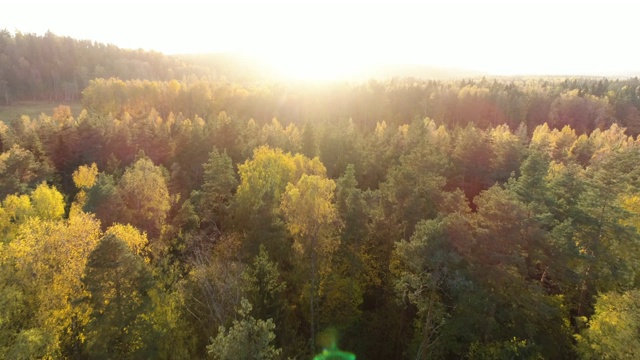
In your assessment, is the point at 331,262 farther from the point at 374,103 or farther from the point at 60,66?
the point at 60,66

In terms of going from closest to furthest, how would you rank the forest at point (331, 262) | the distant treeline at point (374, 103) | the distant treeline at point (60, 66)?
the forest at point (331, 262) → the distant treeline at point (374, 103) → the distant treeline at point (60, 66)

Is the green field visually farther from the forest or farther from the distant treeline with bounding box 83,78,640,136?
the forest

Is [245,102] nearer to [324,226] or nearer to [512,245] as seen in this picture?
[324,226]

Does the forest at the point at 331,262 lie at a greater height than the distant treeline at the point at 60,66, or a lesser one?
A: lesser

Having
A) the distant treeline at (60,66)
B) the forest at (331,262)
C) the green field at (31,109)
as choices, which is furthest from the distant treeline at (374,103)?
the forest at (331,262)

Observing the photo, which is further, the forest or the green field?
the green field

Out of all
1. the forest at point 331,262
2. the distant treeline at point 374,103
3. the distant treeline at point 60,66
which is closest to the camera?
the forest at point 331,262

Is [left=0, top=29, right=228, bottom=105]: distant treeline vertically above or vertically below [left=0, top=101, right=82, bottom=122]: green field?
above

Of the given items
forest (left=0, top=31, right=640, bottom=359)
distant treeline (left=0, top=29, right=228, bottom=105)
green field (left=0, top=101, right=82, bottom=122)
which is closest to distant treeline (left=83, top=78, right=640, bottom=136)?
green field (left=0, top=101, right=82, bottom=122)

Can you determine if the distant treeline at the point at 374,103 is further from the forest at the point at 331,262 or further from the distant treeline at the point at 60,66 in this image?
the forest at the point at 331,262

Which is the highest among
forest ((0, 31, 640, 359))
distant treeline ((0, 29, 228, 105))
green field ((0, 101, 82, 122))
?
distant treeline ((0, 29, 228, 105))
